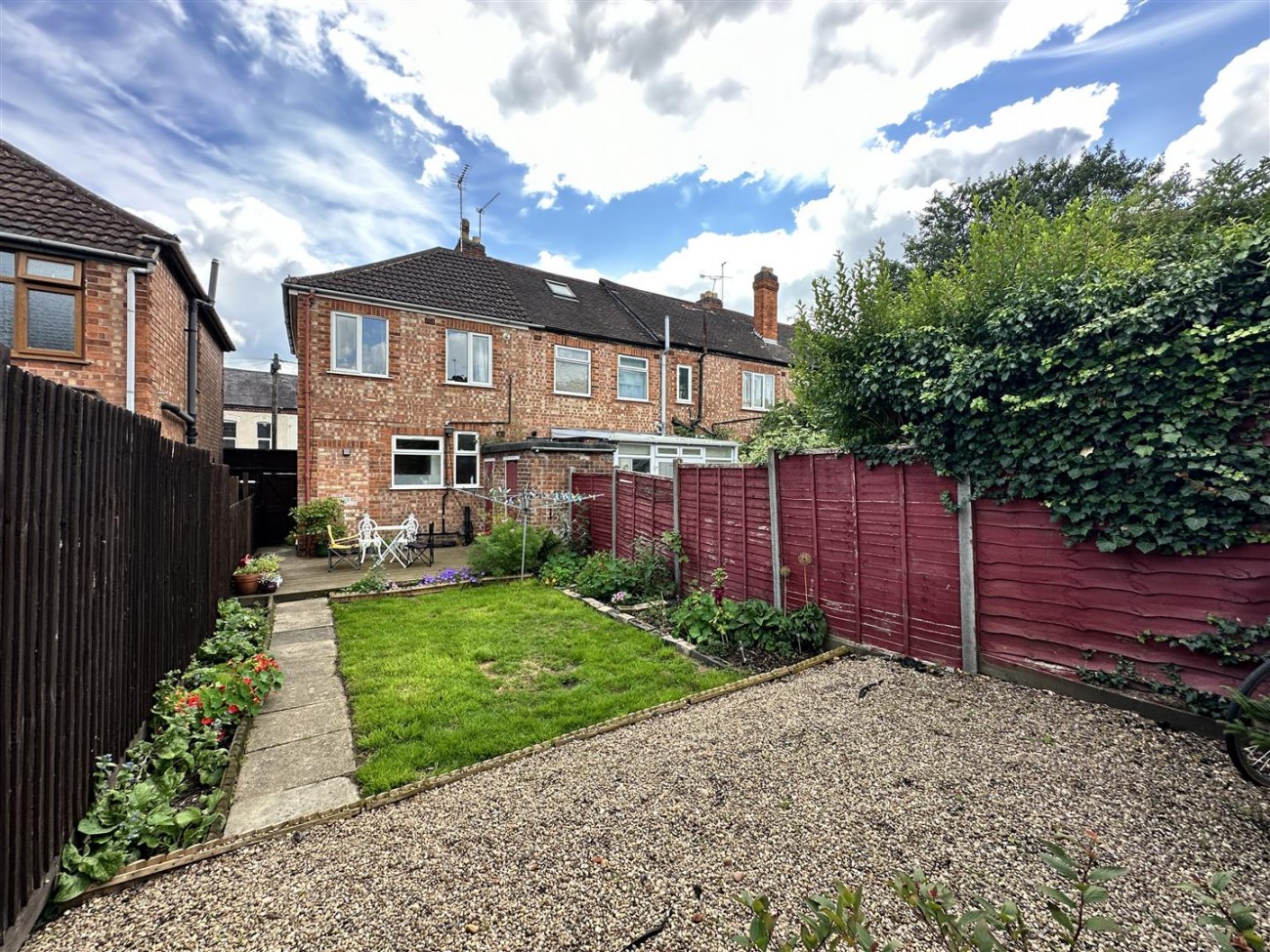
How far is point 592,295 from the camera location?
18.0 meters

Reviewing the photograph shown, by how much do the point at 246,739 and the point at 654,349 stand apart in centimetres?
1472

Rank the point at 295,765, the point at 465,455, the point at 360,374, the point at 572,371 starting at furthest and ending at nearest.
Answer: the point at 572,371
the point at 465,455
the point at 360,374
the point at 295,765

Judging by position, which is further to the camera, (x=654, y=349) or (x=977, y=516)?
(x=654, y=349)

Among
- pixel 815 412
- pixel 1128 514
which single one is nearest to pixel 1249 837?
pixel 1128 514

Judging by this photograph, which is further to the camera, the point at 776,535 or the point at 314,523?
the point at 314,523

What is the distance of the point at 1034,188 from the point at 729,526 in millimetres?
20089

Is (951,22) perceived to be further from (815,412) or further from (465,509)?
(465,509)

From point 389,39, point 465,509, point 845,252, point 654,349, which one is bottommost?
point 465,509

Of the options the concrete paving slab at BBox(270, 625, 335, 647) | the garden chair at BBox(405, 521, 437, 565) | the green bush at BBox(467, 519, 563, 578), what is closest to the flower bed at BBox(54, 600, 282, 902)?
the concrete paving slab at BBox(270, 625, 335, 647)

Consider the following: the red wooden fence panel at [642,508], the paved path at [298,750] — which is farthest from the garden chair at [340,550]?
the red wooden fence panel at [642,508]

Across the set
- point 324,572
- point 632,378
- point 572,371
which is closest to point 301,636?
point 324,572

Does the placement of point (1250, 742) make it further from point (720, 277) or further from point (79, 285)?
point (720, 277)

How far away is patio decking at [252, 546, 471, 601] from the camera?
7625mm

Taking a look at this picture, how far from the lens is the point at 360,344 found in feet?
39.0
